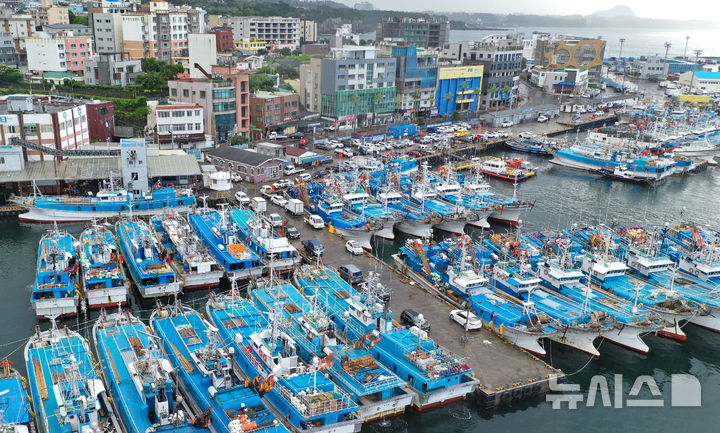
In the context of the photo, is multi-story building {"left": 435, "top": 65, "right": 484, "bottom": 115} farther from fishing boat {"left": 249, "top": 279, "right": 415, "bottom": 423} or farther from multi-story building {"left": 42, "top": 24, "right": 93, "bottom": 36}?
fishing boat {"left": 249, "top": 279, "right": 415, "bottom": 423}

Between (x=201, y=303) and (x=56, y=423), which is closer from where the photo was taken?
(x=56, y=423)

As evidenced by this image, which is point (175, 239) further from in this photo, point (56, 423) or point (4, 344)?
point (56, 423)

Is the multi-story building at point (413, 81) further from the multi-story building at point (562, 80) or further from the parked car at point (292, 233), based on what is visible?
the parked car at point (292, 233)

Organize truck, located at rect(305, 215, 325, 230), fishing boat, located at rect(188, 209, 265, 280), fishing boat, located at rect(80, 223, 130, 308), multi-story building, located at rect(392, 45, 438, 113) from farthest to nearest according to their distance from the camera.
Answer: multi-story building, located at rect(392, 45, 438, 113), truck, located at rect(305, 215, 325, 230), fishing boat, located at rect(188, 209, 265, 280), fishing boat, located at rect(80, 223, 130, 308)

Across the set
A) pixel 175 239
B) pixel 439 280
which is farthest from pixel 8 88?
pixel 439 280

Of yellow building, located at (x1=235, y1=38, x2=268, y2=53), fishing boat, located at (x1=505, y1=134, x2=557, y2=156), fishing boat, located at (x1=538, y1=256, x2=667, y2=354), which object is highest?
yellow building, located at (x1=235, y1=38, x2=268, y2=53)

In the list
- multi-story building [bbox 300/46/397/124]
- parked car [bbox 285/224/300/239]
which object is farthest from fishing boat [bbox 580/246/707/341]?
multi-story building [bbox 300/46/397/124]
